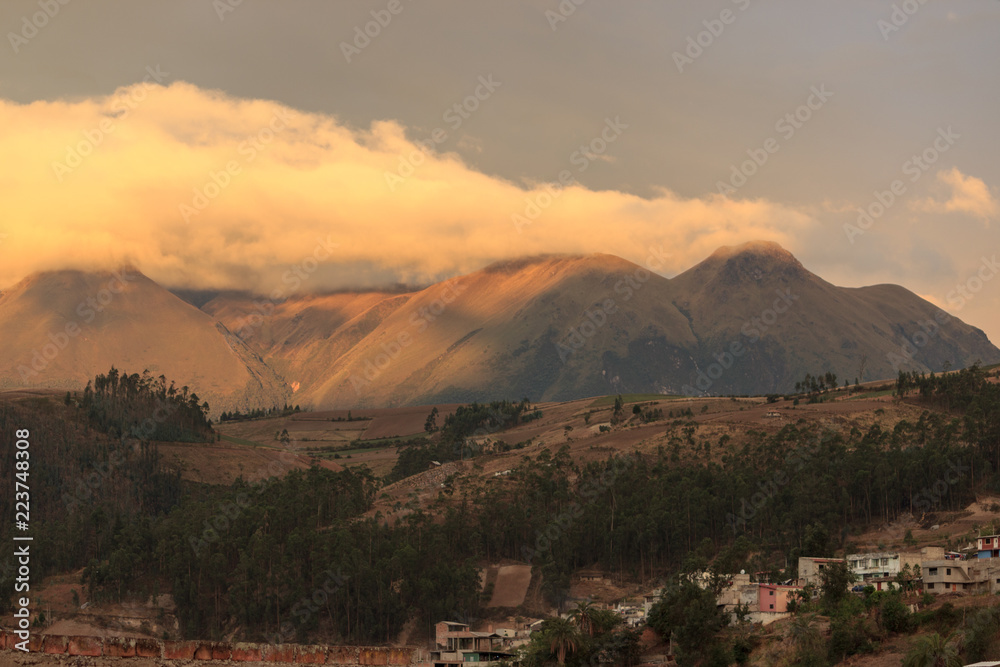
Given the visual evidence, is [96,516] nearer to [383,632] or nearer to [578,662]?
[383,632]

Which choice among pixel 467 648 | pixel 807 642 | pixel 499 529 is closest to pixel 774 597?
pixel 807 642

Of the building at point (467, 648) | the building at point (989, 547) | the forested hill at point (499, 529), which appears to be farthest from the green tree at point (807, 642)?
the forested hill at point (499, 529)

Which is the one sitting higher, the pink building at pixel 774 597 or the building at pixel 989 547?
the building at pixel 989 547

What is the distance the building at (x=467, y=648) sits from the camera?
10775 centimetres

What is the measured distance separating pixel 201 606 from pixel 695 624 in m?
70.6

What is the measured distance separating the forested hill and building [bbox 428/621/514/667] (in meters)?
20.5

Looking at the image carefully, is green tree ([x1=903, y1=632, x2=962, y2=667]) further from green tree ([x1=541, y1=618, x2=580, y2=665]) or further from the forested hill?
the forested hill

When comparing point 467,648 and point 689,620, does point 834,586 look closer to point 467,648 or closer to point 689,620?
point 689,620

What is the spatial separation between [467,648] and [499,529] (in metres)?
48.1

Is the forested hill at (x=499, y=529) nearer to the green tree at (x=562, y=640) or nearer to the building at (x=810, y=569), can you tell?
the building at (x=810, y=569)

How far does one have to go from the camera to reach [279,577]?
469ft

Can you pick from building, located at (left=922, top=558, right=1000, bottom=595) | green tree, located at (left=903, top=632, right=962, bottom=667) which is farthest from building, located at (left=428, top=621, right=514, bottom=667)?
green tree, located at (left=903, top=632, right=962, bottom=667)

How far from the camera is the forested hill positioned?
137 metres

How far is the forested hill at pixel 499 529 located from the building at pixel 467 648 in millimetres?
20489
